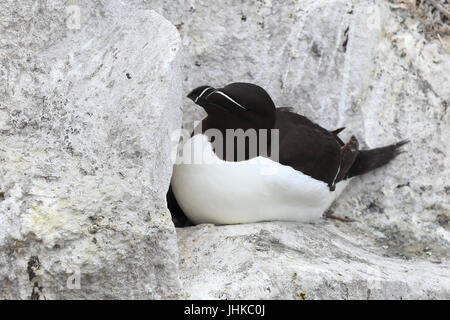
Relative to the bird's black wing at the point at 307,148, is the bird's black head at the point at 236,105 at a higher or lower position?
higher

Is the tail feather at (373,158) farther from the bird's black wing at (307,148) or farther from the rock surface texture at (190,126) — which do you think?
the bird's black wing at (307,148)

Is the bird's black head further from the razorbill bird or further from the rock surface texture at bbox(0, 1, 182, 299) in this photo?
the rock surface texture at bbox(0, 1, 182, 299)

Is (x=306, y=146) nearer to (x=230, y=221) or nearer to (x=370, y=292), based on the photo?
(x=230, y=221)

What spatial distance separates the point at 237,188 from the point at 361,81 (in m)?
1.52

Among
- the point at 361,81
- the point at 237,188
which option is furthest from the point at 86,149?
the point at 361,81

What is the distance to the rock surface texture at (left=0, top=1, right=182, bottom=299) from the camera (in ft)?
9.12

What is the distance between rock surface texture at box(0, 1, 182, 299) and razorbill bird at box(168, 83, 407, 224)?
1.13 feet

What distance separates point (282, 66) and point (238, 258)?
72.6 inches

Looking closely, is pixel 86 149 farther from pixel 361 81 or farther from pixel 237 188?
pixel 361 81

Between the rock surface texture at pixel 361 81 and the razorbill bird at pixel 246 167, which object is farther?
the rock surface texture at pixel 361 81

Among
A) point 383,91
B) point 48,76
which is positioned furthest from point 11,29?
point 383,91

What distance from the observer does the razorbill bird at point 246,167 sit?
150 inches

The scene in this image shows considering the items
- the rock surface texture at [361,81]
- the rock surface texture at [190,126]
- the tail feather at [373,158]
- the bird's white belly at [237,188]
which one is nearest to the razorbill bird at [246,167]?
the bird's white belly at [237,188]

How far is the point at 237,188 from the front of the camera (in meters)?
3.82
